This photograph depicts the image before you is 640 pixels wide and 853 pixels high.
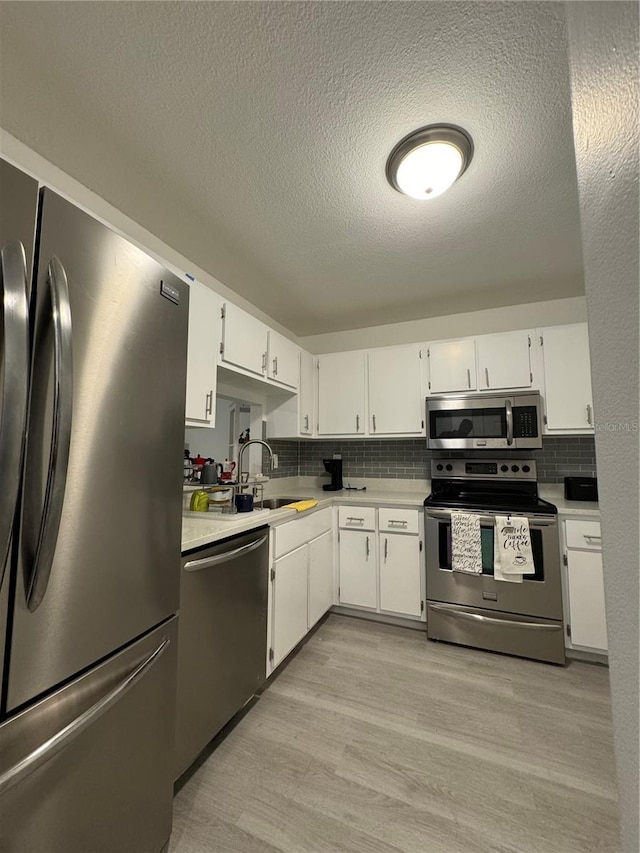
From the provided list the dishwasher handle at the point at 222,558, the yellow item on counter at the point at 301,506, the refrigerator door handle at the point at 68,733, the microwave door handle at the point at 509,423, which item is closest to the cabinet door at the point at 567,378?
the microwave door handle at the point at 509,423

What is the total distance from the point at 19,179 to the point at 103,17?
0.76 m

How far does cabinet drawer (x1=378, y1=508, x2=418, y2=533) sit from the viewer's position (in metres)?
2.50

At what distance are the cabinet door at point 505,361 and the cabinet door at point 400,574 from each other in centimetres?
133

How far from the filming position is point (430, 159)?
1.42 meters

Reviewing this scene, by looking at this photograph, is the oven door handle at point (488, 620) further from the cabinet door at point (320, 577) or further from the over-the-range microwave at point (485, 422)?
the over-the-range microwave at point (485, 422)

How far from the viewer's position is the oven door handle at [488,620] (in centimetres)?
213

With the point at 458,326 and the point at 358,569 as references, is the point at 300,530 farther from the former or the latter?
the point at 458,326

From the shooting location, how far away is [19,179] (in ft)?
2.26

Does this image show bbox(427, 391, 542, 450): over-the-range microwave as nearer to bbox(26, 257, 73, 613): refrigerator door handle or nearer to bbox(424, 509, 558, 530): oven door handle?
bbox(424, 509, 558, 530): oven door handle

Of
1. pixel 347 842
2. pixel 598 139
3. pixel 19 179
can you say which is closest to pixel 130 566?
pixel 19 179

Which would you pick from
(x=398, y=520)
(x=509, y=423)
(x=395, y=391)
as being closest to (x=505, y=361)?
(x=509, y=423)

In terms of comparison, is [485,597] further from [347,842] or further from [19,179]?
[19,179]

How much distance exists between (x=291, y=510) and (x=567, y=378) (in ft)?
7.09

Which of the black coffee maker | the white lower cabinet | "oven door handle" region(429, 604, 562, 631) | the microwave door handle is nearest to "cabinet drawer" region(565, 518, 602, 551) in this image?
the white lower cabinet
